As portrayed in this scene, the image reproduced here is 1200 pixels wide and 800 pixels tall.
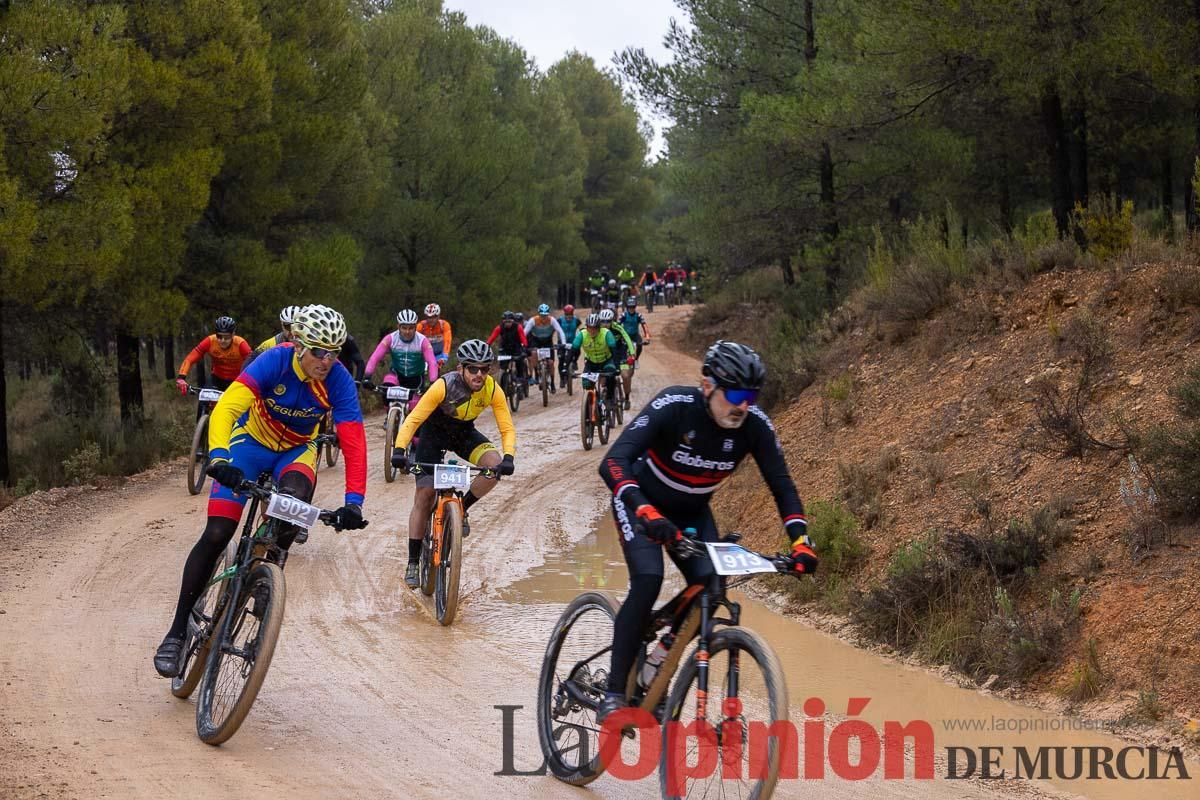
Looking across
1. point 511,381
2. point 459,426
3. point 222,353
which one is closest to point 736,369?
point 459,426

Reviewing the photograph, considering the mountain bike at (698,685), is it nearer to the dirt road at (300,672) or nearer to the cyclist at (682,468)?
the cyclist at (682,468)

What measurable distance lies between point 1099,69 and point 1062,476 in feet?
23.2

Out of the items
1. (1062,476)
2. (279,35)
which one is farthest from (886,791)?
(279,35)

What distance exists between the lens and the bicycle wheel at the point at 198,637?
256 inches

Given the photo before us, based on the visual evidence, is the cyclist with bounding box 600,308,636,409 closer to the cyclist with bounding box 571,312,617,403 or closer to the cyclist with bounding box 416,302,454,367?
the cyclist with bounding box 571,312,617,403

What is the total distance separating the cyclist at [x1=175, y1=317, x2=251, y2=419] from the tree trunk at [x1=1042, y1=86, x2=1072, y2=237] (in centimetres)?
1073

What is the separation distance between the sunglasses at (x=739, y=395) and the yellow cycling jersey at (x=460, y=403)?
447 cm

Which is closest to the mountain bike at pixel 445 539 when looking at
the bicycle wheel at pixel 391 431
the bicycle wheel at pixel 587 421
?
the bicycle wheel at pixel 391 431

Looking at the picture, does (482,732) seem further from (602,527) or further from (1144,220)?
(1144,220)

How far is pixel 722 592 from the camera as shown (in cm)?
498

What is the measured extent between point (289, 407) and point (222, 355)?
300 inches

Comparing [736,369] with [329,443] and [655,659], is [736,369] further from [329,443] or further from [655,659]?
[329,443]

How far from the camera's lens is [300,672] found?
7.59 meters

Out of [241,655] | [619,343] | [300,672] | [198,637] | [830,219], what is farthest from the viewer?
[830,219]
